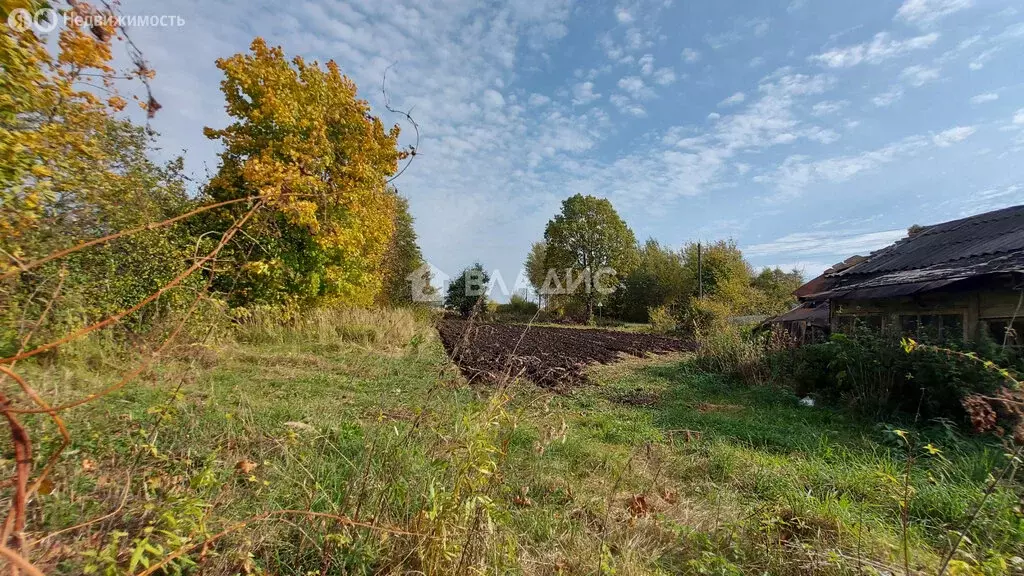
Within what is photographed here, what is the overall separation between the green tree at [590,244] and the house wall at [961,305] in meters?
19.0

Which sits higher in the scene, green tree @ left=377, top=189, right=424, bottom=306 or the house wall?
green tree @ left=377, top=189, right=424, bottom=306

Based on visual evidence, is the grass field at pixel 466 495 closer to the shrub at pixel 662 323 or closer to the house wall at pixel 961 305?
the house wall at pixel 961 305

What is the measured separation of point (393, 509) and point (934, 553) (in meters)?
2.66

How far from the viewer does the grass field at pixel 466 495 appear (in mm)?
Answer: 1591

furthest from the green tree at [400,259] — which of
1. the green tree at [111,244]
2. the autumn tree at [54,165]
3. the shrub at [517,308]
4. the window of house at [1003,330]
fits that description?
the window of house at [1003,330]

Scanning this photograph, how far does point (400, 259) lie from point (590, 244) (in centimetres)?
1133

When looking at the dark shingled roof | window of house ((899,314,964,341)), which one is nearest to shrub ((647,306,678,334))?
the dark shingled roof

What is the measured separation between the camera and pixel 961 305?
20.8 feet

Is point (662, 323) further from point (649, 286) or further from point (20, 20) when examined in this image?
point (20, 20)

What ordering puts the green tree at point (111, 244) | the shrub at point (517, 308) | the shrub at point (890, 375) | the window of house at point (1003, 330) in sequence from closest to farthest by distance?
the green tree at point (111, 244) → the shrub at point (890, 375) → the window of house at point (1003, 330) → the shrub at point (517, 308)

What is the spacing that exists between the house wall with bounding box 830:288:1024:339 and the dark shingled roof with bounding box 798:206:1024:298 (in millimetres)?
319

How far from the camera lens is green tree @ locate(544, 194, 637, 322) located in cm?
2692

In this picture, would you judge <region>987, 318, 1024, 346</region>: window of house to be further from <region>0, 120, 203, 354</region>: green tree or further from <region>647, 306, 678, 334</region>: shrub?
<region>647, 306, 678, 334</region>: shrub

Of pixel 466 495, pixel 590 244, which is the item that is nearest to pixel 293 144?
pixel 466 495
